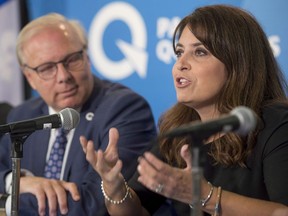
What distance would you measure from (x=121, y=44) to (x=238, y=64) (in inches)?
63.3

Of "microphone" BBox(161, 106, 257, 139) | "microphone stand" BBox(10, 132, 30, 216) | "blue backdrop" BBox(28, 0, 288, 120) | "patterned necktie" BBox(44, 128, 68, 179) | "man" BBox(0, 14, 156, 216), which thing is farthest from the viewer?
"blue backdrop" BBox(28, 0, 288, 120)

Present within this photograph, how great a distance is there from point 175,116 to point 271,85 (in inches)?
15.8

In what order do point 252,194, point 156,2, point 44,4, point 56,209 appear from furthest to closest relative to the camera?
point 44,4, point 156,2, point 56,209, point 252,194

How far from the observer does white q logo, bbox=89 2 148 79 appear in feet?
12.0

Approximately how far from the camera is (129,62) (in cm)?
374

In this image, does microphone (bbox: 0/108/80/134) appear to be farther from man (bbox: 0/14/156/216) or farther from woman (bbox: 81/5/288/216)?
man (bbox: 0/14/156/216)

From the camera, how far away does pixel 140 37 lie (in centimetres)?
367

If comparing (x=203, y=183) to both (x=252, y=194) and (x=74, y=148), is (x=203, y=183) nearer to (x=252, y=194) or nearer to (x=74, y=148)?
(x=252, y=194)

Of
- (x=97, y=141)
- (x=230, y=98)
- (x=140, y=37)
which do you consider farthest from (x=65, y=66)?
(x=230, y=98)

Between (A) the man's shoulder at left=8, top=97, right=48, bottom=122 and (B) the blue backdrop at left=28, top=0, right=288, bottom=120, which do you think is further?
(B) the blue backdrop at left=28, top=0, right=288, bottom=120

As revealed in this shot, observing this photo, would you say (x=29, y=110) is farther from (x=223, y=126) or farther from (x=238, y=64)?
(x=223, y=126)

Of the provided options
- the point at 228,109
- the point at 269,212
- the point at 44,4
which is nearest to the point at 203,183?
the point at 269,212

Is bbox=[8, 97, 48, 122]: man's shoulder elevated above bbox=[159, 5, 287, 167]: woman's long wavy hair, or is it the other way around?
bbox=[159, 5, 287, 167]: woman's long wavy hair

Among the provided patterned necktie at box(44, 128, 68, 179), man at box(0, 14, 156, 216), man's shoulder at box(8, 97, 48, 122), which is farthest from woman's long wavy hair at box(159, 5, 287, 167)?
man's shoulder at box(8, 97, 48, 122)
